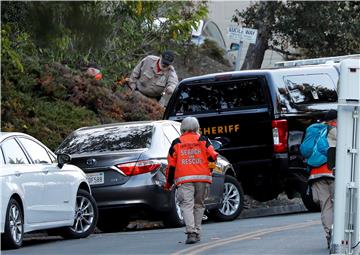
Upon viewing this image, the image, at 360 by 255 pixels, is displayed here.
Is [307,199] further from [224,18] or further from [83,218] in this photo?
[224,18]

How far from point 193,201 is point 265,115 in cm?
374

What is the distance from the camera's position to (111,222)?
58.1 ft

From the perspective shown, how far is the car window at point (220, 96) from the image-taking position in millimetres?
18422

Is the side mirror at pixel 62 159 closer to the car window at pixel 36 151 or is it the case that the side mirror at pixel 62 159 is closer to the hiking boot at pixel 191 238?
the car window at pixel 36 151

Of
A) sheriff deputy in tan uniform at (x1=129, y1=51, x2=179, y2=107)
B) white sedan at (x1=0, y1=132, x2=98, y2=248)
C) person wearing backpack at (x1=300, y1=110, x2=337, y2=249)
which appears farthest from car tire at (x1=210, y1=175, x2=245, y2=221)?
sheriff deputy in tan uniform at (x1=129, y1=51, x2=179, y2=107)

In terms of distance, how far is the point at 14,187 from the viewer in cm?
1375

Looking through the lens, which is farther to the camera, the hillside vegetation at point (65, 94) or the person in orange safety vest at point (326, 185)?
the hillside vegetation at point (65, 94)

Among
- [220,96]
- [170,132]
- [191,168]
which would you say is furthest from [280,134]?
[191,168]

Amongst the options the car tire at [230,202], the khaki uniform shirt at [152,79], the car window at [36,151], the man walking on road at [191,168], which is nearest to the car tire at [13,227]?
the car window at [36,151]

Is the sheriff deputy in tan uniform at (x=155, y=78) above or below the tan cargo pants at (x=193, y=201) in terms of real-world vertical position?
above

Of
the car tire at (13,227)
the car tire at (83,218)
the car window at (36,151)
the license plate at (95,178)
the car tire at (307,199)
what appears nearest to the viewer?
the car tire at (13,227)

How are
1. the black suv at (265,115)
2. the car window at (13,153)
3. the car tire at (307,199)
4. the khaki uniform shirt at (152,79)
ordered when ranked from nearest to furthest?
the car window at (13,153)
the black suv at (265,115)
the car tire at (307,199)
the khaki uniform shirt at (152,79)

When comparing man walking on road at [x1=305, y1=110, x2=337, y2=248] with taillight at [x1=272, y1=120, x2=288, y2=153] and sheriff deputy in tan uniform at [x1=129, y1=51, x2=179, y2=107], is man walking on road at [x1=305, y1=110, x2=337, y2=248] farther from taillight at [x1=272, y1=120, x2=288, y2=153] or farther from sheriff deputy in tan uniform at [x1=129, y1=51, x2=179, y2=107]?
sheriff deputy in tan uniform at [x1=129, y1=51, x2=179, y2=107]

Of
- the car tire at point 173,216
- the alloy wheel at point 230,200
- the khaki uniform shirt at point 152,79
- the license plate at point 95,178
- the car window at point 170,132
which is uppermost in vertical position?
the khaki uniform shirt at point 152,79
